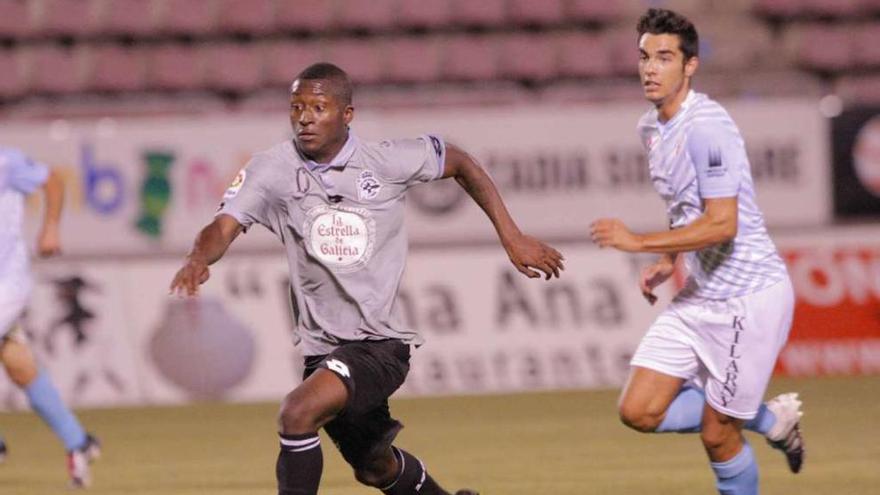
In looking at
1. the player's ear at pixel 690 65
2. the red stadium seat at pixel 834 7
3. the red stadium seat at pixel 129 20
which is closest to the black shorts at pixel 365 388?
the player's ear at pixel 690 65

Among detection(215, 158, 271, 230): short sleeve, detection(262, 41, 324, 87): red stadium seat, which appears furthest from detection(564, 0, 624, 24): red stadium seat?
detection(215, 158, 271, 230): short sleeve

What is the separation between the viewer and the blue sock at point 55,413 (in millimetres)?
8227

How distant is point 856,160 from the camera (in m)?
12.7

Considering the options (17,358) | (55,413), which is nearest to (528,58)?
(17,358)

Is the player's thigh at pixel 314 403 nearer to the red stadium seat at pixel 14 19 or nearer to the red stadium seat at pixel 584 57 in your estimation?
the red stadium seat at pixel 584 57

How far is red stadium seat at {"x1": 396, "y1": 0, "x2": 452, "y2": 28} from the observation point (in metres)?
14.8

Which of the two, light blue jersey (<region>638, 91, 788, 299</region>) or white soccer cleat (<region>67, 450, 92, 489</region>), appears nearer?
light blue jersey (<region>638, 91, 788, 299</region>)

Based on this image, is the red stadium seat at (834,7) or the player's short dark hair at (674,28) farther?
the red stadium seat at (834,7)

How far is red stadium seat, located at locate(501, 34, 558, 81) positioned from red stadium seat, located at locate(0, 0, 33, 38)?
13.7 feet

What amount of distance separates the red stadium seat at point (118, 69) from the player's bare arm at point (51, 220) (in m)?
6.09

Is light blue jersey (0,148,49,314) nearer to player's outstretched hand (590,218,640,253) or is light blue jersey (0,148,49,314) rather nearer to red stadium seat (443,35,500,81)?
player's outstretched hand (590,218,640,253)

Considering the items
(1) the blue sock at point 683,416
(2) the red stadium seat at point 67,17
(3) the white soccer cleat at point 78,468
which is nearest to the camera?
(1) the blue sock at point 683,416

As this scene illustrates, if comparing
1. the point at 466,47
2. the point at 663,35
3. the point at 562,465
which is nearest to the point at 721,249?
the point at 663,35

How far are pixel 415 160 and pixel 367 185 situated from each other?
0.22 metres
